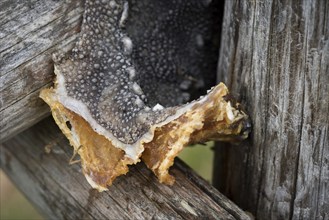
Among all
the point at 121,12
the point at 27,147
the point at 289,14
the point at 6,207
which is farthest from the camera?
the point at 6,207

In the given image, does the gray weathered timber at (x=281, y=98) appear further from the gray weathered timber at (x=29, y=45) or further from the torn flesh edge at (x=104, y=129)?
the gray weathered timber at (x=29, y=45)

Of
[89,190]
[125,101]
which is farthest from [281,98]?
[89,190]

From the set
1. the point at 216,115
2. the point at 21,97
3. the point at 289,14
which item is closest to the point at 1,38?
the point at 21,97

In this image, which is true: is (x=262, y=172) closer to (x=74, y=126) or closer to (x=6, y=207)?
(x=74, y=126)

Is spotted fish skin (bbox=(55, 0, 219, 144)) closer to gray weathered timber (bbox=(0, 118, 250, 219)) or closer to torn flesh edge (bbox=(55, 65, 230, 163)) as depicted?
torn flesh edge (bbox=(55, 65, 230, 163))

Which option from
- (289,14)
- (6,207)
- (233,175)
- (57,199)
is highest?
(289,14)

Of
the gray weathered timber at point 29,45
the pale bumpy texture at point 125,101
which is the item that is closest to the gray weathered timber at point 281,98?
the pale bumpy texture at point 125,101
